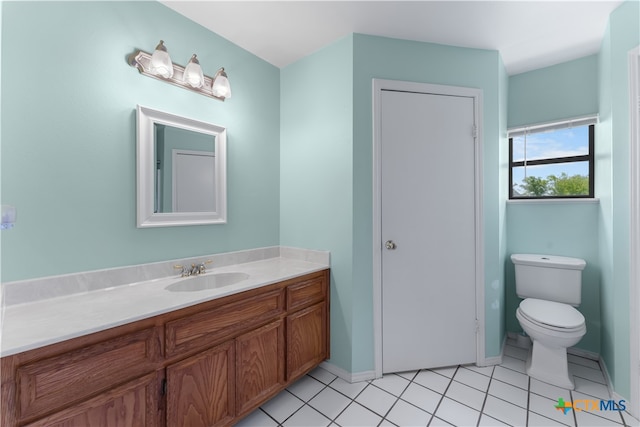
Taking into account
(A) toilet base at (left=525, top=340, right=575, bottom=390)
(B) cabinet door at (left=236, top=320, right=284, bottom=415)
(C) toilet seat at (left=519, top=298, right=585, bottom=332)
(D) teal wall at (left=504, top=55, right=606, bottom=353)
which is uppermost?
(D) teal wall at (left=504, top=55, right=606, bottom=353)

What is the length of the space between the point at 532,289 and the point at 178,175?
289cm

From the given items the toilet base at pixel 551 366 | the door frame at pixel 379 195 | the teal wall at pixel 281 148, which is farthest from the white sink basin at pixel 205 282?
the toilet base at pixel 551 366

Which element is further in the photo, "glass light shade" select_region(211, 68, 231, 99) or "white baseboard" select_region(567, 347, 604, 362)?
"white baseboard" select_region(567, 347, 604, 362)

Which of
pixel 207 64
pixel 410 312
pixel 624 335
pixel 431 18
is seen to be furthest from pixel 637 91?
pixel 207 64

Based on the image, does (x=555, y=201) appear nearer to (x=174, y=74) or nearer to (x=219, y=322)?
(x=219, y=322)

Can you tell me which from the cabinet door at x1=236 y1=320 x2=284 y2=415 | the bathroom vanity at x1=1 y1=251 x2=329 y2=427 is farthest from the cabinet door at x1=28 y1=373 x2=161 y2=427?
the cabinet door at x1=236 y1=320 x2=284 y2=415

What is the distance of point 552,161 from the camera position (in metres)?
2.46

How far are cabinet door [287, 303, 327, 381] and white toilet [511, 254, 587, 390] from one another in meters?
1.50

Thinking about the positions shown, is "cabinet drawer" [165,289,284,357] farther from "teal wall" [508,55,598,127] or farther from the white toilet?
"teal wall" [508,55,598,127]

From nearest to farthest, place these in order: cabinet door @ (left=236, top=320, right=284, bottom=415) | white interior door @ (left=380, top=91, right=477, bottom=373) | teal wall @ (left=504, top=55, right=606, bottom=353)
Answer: cabinet door @ (left=236, top=320, right=284, bottom=415) → white interior door @ (left=380, top=91, right=477, bottom=373) → teal wall @ (left=504, top=55, right=606, bottom=353)

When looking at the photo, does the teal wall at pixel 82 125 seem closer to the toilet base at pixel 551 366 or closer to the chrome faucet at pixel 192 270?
the chrome faucet at pixel 192 270

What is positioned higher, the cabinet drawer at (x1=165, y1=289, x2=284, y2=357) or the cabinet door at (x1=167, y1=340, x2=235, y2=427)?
the cabinet drawer at (x1=165, y1=289, x2=284, y2=357)

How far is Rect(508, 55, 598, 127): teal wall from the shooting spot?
7.38 feet

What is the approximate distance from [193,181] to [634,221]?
2.70 metres
